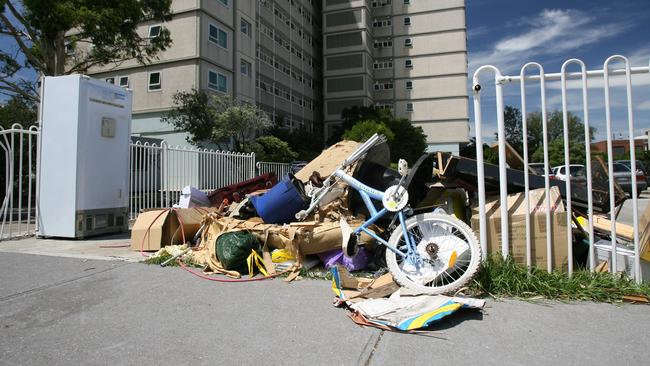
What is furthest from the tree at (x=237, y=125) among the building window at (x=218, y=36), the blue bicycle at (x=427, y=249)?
the blue bicycle at (x=427, y=249)

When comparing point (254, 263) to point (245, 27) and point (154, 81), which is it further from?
point (245, 27)

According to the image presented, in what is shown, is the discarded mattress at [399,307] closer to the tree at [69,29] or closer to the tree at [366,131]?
the tree at [69,29]

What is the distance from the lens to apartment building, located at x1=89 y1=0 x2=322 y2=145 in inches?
1107

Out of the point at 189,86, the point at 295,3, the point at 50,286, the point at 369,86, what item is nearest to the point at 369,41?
the point at 369,86

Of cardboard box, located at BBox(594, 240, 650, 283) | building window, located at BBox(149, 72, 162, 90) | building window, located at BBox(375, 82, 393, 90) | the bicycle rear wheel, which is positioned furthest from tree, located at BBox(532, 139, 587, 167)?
building window, located at BBox(375, 82, 393, 90)

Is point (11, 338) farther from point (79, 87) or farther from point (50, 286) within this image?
point (79, 87)

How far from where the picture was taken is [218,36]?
30.2 m

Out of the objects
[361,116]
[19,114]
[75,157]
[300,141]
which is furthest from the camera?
[361,116]

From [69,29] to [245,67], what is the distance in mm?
18988

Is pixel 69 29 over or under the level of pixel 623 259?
over

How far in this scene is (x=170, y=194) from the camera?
1033 cm

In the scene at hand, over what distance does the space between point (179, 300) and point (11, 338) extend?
1.27m

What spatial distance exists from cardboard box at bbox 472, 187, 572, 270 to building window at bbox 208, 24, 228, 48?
93.8 ft

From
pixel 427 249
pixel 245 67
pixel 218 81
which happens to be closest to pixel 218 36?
pixel 218 81
